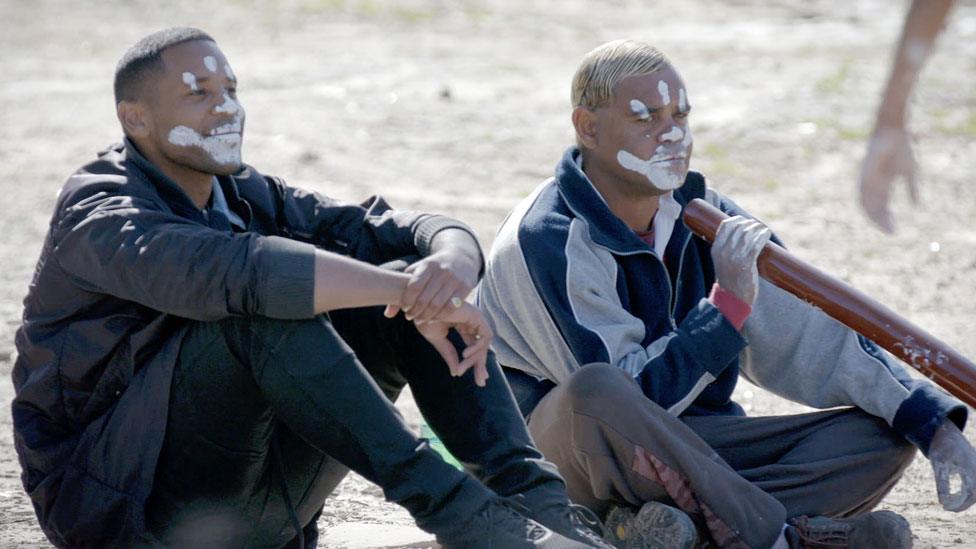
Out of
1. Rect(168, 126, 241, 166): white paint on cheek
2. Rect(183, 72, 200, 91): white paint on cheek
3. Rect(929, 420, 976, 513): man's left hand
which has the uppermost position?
Rect(183, 72, 200, 91): white paint on cheek

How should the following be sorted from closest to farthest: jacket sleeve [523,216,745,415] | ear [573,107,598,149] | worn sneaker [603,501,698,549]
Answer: worn sneaker [603,501,698,549] < jacket sleeve [523,216,745,415] < ear [573,107,598,149]

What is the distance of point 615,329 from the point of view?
145 inches

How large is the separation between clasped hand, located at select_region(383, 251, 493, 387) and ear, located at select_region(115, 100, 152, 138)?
75cm

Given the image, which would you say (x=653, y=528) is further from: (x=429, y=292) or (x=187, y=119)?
(x=187, y=119)

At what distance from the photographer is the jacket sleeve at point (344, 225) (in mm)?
3715

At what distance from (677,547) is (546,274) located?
0.77 metres

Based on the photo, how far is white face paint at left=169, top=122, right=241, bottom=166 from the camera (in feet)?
11.6

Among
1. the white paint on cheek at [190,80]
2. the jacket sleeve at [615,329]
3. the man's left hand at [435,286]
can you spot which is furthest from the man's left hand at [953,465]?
the white paint on cheek at [190,80]

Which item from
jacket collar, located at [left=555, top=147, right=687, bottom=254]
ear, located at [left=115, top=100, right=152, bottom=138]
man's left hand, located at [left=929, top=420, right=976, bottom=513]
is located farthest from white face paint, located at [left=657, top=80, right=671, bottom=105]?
ear, located at [left=115, top=100, right=152, bottom=138]

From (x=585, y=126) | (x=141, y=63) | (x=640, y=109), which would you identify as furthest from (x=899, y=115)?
(x=141, y=63)

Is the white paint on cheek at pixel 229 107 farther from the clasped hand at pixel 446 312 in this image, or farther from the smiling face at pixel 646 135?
the smiling face at pixel 646 135

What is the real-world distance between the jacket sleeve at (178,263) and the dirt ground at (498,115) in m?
0.98

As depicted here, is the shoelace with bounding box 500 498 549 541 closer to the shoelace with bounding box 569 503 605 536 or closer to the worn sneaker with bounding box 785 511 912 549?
the shoelace with bounding box 569 503 605 536

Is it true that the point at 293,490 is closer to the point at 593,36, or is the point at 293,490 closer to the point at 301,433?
the point at 301,433
